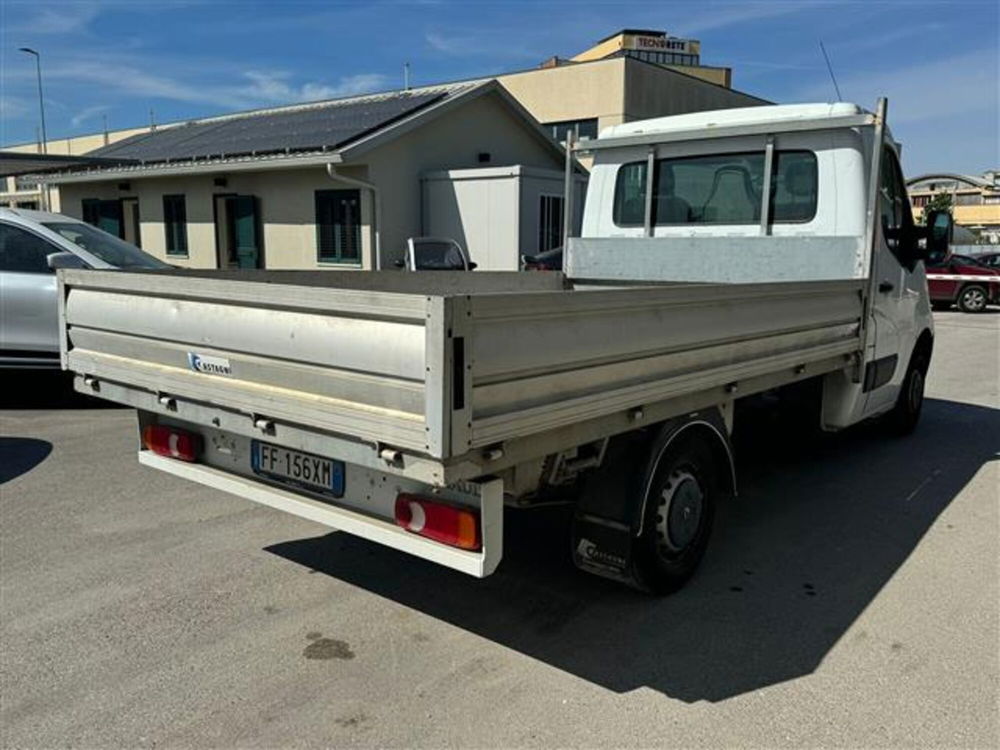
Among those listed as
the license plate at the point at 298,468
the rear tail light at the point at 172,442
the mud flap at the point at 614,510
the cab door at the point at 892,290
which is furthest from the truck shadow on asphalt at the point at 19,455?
the cab door at the point at 892,290

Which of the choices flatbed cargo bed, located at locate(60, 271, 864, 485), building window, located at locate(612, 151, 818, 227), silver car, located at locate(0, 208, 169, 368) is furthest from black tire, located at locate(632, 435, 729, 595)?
silver car, located at locate(0, 208, 169, 368)

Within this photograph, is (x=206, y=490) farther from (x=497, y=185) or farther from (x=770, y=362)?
(x=497, y=185)

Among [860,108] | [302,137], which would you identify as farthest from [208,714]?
[302,137]

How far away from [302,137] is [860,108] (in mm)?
15761

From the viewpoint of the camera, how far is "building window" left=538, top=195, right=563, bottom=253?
18.1 meters

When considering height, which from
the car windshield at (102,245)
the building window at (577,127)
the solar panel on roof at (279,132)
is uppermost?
the building window at (577,127)

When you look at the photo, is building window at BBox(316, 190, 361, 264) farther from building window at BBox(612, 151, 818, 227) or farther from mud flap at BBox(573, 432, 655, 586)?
mud flap at BBox(573, 432, 655, 586)

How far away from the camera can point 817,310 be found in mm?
4496

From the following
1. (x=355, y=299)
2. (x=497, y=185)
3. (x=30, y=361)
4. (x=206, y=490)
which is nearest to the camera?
(x=355, y=299)

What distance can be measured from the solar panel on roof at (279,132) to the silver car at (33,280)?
31.3 ft

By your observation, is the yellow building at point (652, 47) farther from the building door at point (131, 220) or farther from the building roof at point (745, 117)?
the building roof at point (745, 117)

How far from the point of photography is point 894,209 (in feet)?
18.9

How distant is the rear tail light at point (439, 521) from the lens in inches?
113

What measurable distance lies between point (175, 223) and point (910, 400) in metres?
19.1
